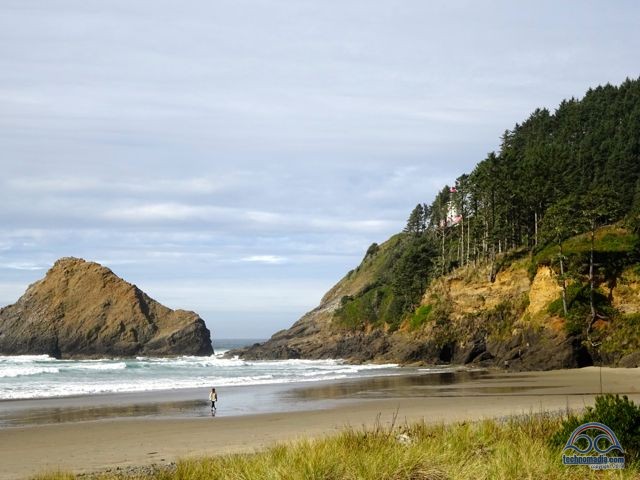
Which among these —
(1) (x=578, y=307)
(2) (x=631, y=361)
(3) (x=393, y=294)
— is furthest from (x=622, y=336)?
(3) (x=393, y=294)

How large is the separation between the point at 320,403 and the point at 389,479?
1950 centimetres

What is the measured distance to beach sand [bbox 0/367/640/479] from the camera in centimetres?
1541

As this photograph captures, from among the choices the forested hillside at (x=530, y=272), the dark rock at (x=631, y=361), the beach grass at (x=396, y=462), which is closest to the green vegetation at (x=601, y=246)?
the forested hillside at (x=530, y=272)

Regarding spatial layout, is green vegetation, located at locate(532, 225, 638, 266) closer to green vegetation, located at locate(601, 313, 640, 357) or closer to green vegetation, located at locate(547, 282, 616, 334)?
green vegetation, located at locate(547, 282, 616, 334)

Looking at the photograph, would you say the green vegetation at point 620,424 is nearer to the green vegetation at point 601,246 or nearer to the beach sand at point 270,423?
the beach sand at point 270,423

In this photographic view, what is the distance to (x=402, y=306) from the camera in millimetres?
79125

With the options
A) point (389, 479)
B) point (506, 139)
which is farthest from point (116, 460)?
point (506, 139)

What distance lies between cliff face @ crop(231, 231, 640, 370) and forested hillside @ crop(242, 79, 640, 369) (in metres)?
0.10

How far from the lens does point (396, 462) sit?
30.6 ft

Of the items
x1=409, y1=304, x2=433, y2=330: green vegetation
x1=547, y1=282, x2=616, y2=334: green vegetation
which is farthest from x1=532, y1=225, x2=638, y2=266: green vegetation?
x1=409, y1=304, x2=433, y2=330: green vegetation

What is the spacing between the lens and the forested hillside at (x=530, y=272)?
46656 millimetres

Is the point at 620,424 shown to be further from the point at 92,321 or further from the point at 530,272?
the point at 92,321

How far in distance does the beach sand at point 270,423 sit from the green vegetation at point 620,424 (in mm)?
3270

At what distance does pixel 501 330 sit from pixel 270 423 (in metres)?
36.7
